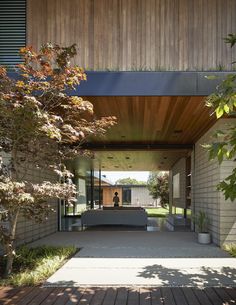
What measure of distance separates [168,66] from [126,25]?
1.28 m

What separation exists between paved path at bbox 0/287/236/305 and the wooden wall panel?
4652 mm

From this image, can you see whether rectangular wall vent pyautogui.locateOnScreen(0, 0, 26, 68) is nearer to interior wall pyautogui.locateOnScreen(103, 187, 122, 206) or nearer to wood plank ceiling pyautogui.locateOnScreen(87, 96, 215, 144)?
wood plank ceiling pyautogui.locateOnScreen(87, 96, 215, 144)

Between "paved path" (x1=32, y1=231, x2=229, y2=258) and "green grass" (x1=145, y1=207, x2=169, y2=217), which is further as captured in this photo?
"green grass" (x1=145, y1=207, x2=169, y2=217)

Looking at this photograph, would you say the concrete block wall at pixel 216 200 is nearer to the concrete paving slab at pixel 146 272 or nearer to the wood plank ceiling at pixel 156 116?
the wood plank ceiling at pixel 156 116

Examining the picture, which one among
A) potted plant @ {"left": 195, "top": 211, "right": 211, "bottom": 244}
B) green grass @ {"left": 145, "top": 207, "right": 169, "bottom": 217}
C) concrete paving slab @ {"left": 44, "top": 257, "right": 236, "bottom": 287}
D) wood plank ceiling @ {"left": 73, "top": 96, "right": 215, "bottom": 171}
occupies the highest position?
wood plank ceiling @ {"left": 73, "top": 96, "right": 215, "bottom": 171}

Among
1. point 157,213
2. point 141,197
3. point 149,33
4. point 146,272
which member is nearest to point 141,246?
point 146,272

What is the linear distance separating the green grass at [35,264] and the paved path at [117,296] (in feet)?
0.91

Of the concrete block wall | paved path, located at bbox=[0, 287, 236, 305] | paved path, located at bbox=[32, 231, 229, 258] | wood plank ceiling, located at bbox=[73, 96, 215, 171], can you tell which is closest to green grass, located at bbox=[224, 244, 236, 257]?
paved path, located at bbox=[32, 231, 229, 258]

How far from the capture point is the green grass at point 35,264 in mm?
6020

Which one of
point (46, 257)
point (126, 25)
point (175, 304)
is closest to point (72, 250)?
point (46, 257)

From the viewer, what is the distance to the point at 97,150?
49.2 feet

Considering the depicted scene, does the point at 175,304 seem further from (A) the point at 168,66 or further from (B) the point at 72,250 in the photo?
(A) the point at 168,66

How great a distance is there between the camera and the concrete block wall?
9242mm

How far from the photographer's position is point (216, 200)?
9648 millimetres
